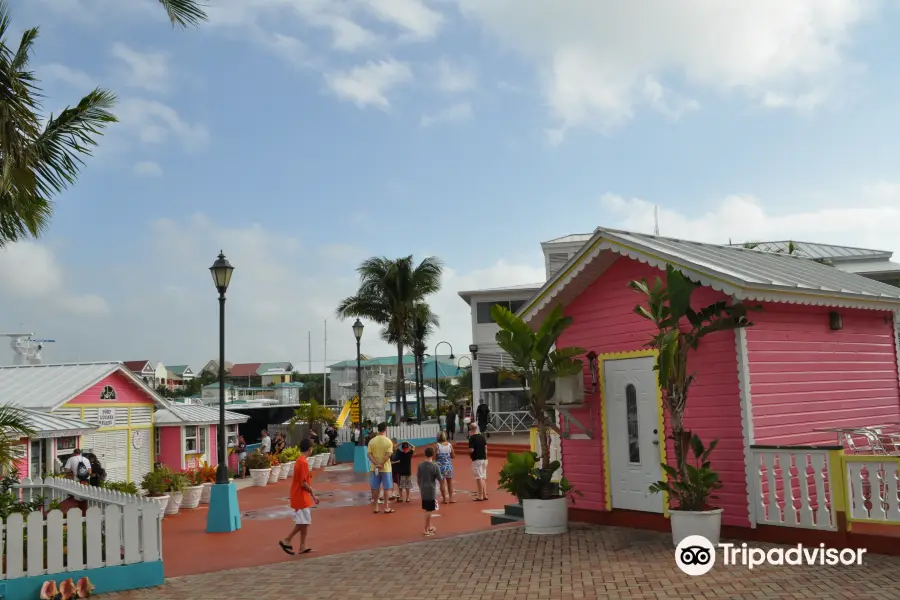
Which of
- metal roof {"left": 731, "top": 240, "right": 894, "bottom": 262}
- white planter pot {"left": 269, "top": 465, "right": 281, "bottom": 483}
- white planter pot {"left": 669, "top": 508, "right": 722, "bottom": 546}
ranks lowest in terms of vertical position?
white planter pot {"left": 269, "top": 465, "right": 281, "bottom": 483}

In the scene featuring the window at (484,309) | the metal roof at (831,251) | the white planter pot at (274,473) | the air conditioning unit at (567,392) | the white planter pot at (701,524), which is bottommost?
the white planter pot at (274,473)

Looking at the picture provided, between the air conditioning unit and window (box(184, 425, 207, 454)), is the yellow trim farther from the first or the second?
window (box(184, 425, 207, 454))

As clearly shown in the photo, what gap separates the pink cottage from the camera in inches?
359

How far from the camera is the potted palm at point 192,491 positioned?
16.5 meters

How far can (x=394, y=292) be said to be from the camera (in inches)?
1399

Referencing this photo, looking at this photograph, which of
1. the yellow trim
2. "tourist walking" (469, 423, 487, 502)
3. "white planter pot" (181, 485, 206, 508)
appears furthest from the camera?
"white planter pot" (181, 485, 206, 508)

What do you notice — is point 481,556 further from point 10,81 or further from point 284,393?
point 284,393

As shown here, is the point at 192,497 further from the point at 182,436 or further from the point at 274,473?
the point at 182,436

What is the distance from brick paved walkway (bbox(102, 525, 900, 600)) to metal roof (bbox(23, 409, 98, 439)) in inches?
374

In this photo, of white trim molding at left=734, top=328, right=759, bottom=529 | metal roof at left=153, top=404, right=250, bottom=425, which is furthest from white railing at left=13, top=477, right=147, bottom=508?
metal roof at left=153, top=404, right=250, bottom=425

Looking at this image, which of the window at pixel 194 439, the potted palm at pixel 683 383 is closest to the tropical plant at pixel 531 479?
the potted palm at pixel 683 383

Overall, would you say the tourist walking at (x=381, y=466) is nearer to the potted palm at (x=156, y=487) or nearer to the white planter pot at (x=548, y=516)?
the potted palm at (x=156, y=487)

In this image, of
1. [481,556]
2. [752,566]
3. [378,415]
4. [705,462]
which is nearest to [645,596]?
[752,566]

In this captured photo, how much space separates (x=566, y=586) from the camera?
7.55 metres
